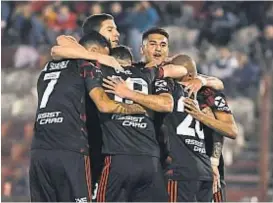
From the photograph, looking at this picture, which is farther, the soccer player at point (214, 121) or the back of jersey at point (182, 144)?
the soccer player at point (214, 121)

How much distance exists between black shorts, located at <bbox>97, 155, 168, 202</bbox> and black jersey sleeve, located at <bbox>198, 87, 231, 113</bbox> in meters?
0.90

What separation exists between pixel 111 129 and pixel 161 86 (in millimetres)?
530

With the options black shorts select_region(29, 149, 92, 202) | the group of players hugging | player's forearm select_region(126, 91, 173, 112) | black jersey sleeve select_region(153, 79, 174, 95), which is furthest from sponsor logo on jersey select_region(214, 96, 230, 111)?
black shorts select_region(29, 149, 92, 202)

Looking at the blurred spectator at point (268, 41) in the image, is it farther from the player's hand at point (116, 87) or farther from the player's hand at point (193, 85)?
the player's hand at point (116, 87)

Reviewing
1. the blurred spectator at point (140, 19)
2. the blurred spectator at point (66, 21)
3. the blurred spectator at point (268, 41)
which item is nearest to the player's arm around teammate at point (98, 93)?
the blurred spectator at point (268, 41)

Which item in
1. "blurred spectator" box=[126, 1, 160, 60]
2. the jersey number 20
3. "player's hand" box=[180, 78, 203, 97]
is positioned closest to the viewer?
the jersey number 20

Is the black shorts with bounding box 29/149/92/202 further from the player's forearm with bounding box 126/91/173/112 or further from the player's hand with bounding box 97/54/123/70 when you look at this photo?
the player's hand with bounding box 97/54/123/70

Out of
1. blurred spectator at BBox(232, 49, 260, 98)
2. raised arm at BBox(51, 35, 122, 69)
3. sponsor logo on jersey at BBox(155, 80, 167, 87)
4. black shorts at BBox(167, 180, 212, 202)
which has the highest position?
blurred spectator at BBox(232, 49, 260, 98)

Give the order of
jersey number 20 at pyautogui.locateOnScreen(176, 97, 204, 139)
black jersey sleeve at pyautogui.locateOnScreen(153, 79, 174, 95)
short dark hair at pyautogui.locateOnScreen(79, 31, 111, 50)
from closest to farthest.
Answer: short dark hair at pyautogui.locateOnScreen(79, 31, 111, 50) < black jersey sleeve at pyautogui.locateOnScreen(153, 79, 174, 95) < jersey number 20 at pyautogui.locateOnScreen(176, 97, 204, 139)

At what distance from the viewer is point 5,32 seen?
15180 millimetres

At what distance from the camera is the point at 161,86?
267 inches

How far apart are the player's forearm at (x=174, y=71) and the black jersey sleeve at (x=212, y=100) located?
346 millimetres

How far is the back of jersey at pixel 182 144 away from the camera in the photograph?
22.8 ft

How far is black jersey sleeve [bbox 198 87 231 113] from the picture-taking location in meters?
7.29
